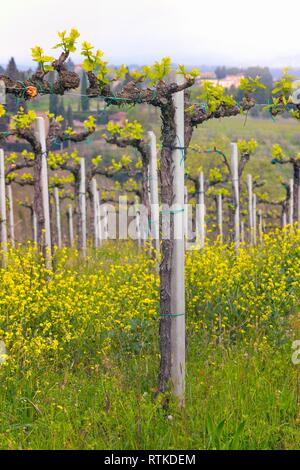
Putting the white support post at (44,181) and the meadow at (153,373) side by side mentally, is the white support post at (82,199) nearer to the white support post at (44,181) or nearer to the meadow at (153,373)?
the white support post at (44,181)

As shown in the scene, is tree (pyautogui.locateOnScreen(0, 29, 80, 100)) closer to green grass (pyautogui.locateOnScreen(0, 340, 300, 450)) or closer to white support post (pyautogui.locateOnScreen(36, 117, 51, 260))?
green grass (pyautogui.locateOnScreen(0, 340, 300, 450))

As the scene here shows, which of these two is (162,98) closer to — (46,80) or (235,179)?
(46,80)

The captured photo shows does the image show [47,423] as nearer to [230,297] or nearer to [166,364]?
[166,364]

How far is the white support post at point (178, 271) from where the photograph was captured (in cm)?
609

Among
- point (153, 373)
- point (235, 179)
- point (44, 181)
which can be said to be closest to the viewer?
point (153, 373)

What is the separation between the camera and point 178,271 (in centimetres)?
616

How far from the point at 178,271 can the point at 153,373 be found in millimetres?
1249

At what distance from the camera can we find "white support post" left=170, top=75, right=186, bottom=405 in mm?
6086

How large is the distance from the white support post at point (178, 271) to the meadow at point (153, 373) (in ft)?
0.75

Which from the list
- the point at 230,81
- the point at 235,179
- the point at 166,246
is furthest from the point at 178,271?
the point at 230,81

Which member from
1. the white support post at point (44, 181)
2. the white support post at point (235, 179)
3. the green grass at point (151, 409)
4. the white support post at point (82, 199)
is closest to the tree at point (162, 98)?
the green grass at point (151, 409)

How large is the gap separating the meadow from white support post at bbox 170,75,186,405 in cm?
23

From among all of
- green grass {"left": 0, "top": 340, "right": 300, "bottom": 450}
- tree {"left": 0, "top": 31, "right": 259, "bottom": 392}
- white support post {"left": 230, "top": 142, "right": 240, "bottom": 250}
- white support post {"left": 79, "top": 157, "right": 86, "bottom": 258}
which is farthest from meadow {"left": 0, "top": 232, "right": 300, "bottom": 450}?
white support post {"left": 79, "top": 157, "right": 86, "bottom": 258}
